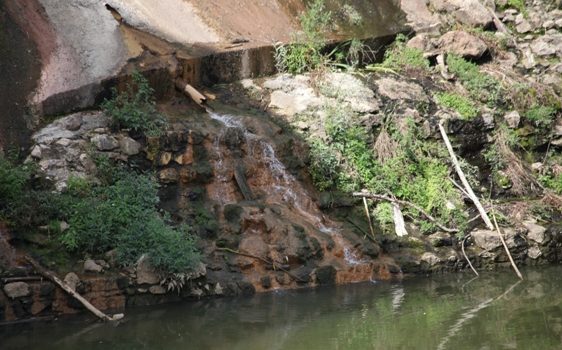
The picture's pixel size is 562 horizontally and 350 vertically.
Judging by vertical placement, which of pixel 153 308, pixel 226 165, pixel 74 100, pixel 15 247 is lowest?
pixel 153 308

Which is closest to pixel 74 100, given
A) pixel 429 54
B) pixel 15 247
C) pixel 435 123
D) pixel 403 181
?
pixel 15 247

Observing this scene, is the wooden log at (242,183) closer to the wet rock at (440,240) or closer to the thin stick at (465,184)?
the wet rock at (440,240)

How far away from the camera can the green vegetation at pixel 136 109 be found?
1173 cm

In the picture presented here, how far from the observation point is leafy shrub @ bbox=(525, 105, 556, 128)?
593 inches

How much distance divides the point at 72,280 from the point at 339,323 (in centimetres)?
343

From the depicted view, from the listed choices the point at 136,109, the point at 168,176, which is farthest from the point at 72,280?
the point at 136,109

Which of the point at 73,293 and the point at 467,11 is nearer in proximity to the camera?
the point at 73,293

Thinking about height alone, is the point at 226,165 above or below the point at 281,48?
below

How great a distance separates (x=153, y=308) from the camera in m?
9.52

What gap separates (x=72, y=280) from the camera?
9.21 meters

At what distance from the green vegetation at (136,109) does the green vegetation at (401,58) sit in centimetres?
532

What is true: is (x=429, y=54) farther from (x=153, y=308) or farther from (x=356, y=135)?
(x=153, y=308)

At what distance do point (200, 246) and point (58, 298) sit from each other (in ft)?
7.54

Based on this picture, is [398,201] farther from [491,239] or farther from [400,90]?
[400,90]
